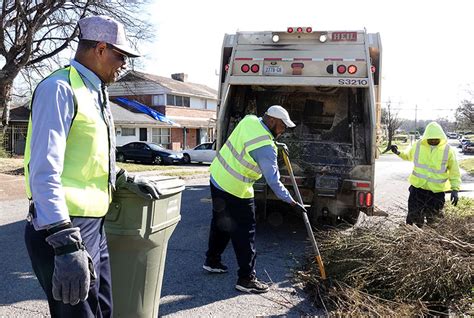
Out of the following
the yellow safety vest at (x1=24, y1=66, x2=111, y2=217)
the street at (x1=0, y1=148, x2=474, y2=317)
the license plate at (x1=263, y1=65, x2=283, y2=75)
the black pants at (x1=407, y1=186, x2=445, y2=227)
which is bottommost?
the street at (x1=0, y1=148, x2=474, y2=317)

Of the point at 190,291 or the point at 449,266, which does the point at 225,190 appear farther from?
the point at 449,266

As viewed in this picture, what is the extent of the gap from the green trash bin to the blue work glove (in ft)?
2.28

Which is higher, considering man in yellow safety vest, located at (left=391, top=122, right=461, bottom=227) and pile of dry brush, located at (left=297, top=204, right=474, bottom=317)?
man in yellow safety vest, located at (left=391, top=122, right=461, bottom=227)

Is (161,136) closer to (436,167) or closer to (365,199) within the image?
(365,199)

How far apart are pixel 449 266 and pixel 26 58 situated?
2085cm

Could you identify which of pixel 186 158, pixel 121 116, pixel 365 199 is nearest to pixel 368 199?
pixel 365 199

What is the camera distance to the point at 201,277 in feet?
14.9

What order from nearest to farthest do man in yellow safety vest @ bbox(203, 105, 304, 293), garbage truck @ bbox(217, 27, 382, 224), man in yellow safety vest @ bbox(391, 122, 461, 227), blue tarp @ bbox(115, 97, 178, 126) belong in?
man in yellow safety vest @ bbox(203, 105, 304, 293) < man in yellow safety vest @ bbox(391, 122, 461, 227) < garbage truck @ bbox(217, 27, 382, 224) < blue tarp @ bbox(115, 97, 178, 126)

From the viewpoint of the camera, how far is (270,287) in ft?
14.2

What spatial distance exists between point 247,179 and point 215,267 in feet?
3.52

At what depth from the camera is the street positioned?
3736 mm

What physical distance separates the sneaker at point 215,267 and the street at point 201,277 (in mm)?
63

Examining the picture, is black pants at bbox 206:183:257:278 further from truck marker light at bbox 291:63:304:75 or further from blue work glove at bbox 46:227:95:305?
truck marker light at bbox 291:63:304:75

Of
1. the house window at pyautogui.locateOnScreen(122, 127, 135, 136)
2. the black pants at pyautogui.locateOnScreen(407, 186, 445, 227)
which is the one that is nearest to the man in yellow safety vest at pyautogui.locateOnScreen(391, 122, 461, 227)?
the black pants at pyautogui.locateOnScreen(407, 186, 445, 227)
